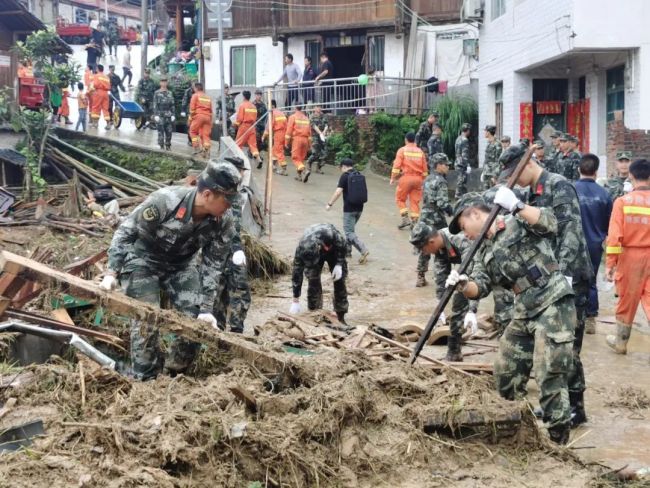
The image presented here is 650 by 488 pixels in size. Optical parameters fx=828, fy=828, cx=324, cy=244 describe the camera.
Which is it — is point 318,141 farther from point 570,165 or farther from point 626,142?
point 570,165

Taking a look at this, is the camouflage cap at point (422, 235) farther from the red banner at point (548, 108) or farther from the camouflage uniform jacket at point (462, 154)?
the red banner at point (548, 108)

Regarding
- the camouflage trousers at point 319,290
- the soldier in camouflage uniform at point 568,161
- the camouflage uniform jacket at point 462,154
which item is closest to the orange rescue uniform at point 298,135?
the camouflage uniform jacket at point 462,154

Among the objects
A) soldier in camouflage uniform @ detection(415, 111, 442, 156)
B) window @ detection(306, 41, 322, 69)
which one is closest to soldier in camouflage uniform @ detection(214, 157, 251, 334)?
soldier in camouflage uniform @ detection(415, 111, 442, 156)

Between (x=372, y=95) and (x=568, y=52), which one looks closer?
(x=568, y=52)

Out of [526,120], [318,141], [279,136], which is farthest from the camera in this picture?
[318,141]

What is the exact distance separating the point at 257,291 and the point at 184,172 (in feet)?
25.0

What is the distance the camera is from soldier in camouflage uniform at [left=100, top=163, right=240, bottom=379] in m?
6.03

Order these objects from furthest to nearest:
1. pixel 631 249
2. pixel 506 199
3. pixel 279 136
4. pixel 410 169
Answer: pixel 279 136 < pixel 410 169 < pixel 631 249 < pixel 506 199

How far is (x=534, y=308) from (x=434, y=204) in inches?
260

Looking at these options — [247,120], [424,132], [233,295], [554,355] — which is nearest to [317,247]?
[233,295]

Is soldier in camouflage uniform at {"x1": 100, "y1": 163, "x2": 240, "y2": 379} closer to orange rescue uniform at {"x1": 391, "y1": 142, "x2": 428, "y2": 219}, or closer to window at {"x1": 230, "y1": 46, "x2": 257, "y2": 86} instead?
orange rescue uniform at {"x1": 391, "y1": 142, "x2": 428, "y2": 219}

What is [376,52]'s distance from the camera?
27141mm

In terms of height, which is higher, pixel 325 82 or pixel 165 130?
pixel 325 82

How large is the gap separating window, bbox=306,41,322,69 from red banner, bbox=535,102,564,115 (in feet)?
35.0
